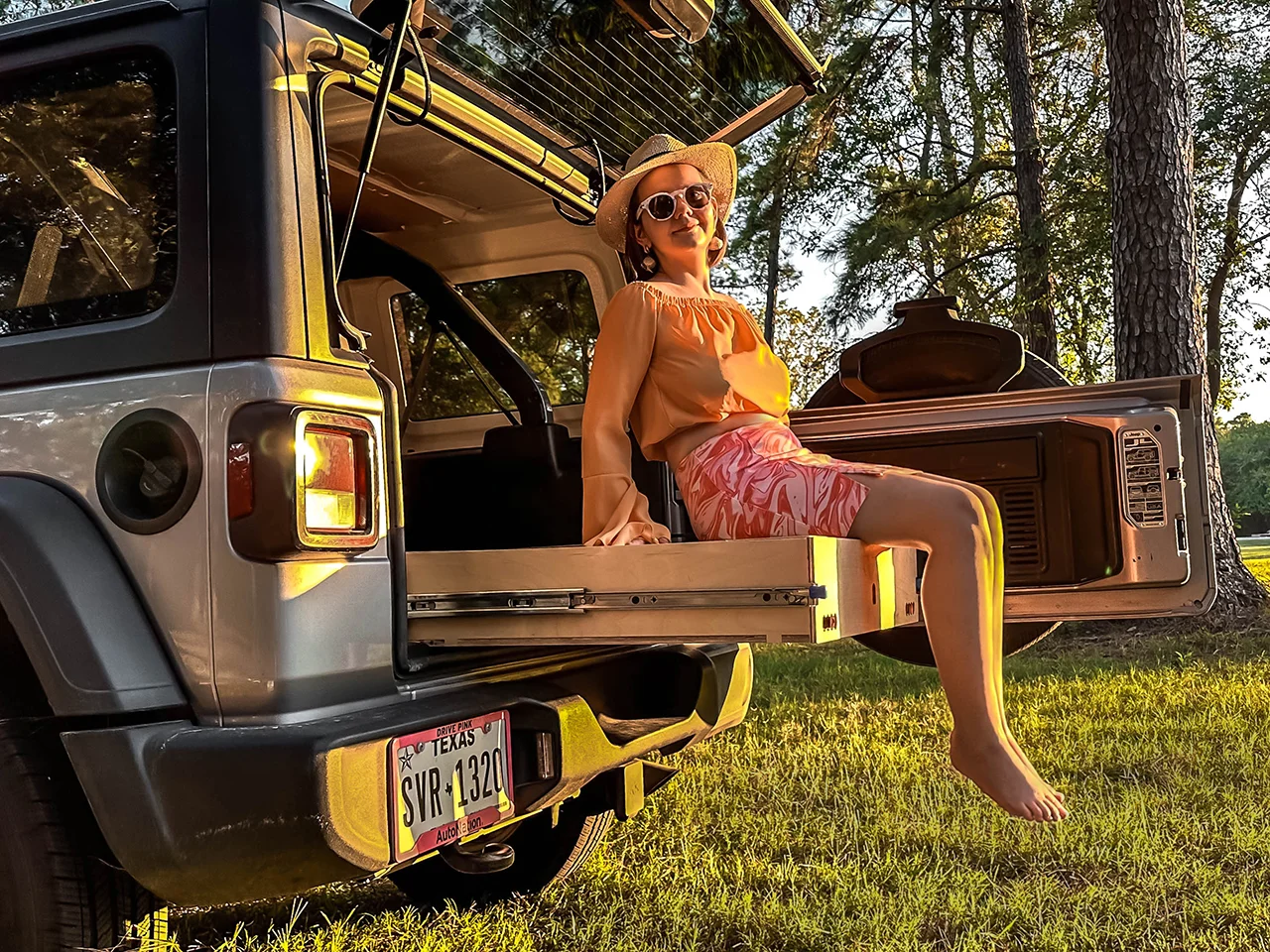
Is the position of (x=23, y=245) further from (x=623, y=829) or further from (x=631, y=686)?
(x=623, y=829)

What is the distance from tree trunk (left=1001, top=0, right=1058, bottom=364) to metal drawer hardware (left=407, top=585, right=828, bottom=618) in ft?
37.2

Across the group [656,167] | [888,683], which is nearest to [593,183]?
[656,167]

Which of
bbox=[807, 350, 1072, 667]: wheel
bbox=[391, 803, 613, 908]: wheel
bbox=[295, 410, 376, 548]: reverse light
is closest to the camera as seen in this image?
bbox=[295, 410, 376, 548]: reverse light

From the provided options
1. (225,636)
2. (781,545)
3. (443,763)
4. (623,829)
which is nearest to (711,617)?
(781,545)

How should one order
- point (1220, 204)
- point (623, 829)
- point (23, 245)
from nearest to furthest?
point (23, 245) < point (623, 829) < point (1220, 204)

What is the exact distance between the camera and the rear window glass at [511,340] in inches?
151

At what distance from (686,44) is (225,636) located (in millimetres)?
1858

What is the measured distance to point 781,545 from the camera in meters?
2.05

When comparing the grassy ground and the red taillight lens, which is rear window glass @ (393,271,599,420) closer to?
the grassy ground

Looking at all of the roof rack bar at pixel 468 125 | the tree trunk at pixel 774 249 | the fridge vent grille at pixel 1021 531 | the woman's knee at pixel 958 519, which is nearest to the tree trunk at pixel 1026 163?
the tree trunk at pixel 774 249

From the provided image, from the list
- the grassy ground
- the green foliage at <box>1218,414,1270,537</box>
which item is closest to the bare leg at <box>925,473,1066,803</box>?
the grassy ground

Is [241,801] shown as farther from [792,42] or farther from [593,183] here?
[792,42]

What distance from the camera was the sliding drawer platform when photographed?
80.7 inches

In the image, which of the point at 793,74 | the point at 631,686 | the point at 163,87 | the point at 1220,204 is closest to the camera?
the point at 163,87
